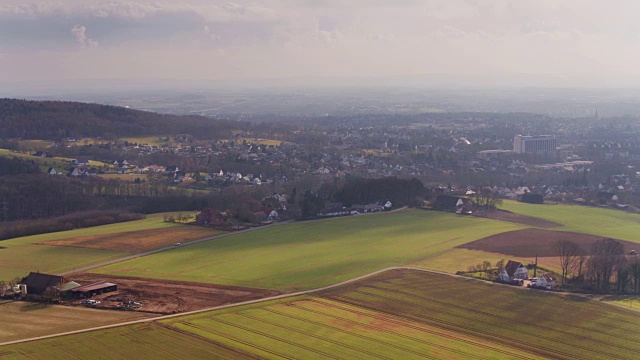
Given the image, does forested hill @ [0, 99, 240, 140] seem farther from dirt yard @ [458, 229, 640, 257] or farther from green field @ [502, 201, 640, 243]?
dirt yard @ [458, 229, 640, 257]

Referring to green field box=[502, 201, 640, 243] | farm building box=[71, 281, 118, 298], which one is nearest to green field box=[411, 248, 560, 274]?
green field box=[502, 201, 640, 243]

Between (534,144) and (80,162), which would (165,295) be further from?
(534,144)

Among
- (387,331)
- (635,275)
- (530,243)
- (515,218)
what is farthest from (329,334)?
(515,218)

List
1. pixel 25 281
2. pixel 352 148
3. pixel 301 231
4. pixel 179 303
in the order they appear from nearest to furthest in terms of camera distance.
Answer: pixel 179 303 → pixel 25 281 → pixel 301 231 → pixel 352 148

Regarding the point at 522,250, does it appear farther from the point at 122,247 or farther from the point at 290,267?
the point at 122,247

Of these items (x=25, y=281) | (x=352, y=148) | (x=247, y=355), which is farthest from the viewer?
(x=352, y=148)

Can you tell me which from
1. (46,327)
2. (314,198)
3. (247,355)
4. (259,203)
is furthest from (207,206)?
(247,355)

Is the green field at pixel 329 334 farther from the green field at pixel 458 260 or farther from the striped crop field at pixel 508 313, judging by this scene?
the green field at pixel 458 260

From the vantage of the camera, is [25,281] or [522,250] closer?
[25,281]
